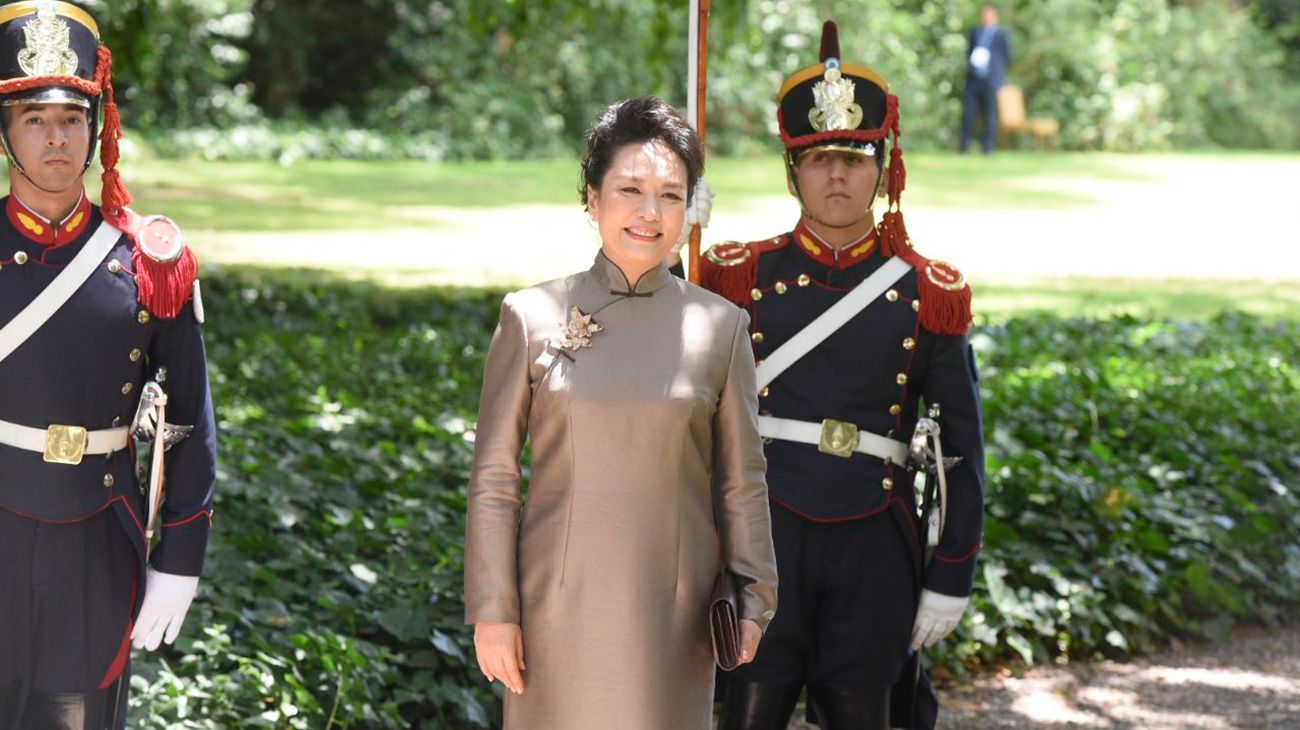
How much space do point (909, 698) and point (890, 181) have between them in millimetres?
1065

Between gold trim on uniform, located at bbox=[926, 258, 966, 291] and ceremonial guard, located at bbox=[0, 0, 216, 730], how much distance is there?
1466mm

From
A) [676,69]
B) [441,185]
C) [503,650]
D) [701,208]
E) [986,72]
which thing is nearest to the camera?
[503,650]

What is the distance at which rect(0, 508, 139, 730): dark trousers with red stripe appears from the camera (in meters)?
3.16

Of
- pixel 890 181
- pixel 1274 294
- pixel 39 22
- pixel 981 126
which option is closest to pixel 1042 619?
pixel 890 181

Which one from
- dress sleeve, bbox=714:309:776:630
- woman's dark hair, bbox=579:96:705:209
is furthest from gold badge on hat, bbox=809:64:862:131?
dress sleeve, bbox=714:309:776:630

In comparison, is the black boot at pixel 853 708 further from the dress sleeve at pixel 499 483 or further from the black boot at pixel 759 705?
the dress sleeve at pixel 499 483

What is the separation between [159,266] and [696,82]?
1232mm

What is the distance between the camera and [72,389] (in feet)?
10.4

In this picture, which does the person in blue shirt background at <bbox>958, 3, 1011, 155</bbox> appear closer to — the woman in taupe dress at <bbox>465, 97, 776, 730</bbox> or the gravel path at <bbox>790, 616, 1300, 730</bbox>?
the gravel path at <bbox>790, 616, 1300, 730</bbox>

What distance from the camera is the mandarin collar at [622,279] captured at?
302 cm

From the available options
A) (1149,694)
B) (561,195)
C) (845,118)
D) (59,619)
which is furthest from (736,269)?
(561,195)

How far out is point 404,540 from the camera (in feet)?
17.9

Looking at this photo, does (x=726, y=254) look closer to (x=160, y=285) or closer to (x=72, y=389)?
(x=160, y=285)

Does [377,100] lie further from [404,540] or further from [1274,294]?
[404,540]
